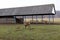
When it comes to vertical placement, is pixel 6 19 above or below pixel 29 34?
below

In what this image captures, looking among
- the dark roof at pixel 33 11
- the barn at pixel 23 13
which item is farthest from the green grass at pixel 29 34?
the barn at pixel 23 13

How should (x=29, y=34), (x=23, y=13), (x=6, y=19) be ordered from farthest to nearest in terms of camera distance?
(x=6, y=19)
(x=23, y=13)
(x=29, y=34)

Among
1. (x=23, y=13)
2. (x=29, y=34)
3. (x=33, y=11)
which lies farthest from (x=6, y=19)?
(x=29, y=34)

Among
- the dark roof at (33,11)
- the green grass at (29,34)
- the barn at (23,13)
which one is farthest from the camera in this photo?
the barn at (23,13)

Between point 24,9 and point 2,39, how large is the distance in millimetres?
25629

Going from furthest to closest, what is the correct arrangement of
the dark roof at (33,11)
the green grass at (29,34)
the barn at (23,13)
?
the barn at (23,13) → the dark roof at (33,11) → the green grass at (29,34)

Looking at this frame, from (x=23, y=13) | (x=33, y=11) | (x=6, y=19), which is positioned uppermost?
(x=33, y=11)

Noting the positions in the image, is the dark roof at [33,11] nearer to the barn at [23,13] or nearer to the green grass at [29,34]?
the barn at [23,13]

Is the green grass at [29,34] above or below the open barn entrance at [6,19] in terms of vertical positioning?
above

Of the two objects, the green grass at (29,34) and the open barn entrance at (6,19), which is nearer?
the green grass at (29,34)

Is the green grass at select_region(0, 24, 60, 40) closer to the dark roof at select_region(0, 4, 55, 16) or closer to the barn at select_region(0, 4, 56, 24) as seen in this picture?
the dark roof at select_region(0, 4, 55, 16)

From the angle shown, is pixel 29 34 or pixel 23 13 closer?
pixel 29 34

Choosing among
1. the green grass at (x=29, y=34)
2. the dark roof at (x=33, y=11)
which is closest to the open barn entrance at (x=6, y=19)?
the dark roof at (x=33, y=11)

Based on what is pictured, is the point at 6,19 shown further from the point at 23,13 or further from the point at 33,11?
the point at 33,11
